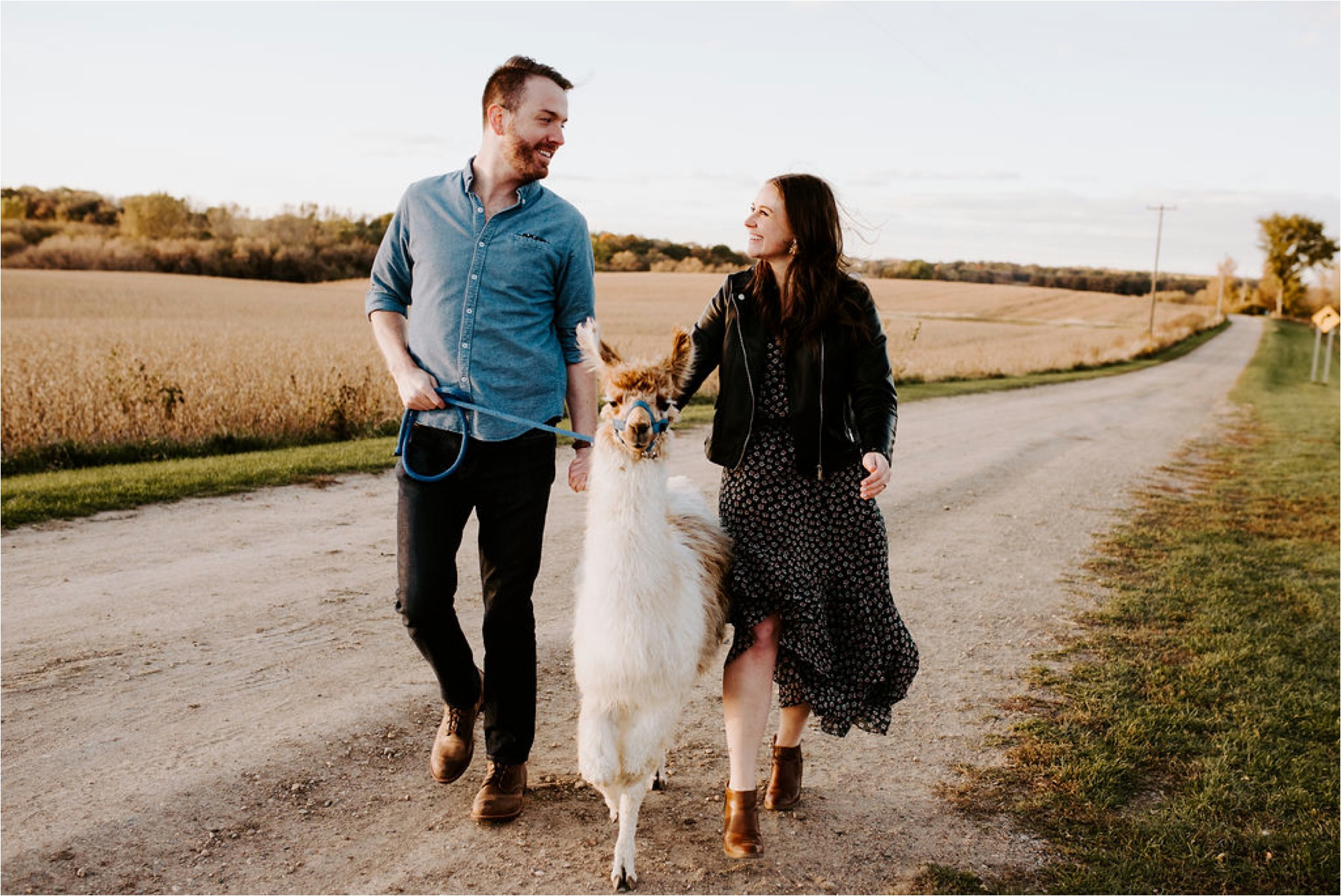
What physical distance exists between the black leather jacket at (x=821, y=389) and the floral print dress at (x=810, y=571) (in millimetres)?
56

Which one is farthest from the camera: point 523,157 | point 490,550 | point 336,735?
point 336,735

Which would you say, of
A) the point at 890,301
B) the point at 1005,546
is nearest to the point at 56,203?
the point at 890,301

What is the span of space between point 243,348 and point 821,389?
49.8 feet

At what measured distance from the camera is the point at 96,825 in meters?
3.52

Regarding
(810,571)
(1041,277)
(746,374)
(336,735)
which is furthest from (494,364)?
(1041,277)

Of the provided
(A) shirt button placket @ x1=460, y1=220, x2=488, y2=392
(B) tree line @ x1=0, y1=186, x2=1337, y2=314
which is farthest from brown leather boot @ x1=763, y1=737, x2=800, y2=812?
(B) tree line @ x1=0, y1=186, x2=1337, y2=314

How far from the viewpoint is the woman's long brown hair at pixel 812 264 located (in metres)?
3.64

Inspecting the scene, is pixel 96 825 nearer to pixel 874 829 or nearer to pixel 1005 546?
pixel 874 829

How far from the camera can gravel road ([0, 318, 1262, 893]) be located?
137 inches

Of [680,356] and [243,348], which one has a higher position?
[680,356]

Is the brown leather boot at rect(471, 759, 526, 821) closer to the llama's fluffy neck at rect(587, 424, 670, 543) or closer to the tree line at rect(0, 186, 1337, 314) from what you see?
the llama's fluffy neck at rect(587, 424, 670, 543)

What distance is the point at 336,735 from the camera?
14.2 feet

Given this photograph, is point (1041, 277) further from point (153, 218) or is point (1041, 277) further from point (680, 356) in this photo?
point (680, 356)

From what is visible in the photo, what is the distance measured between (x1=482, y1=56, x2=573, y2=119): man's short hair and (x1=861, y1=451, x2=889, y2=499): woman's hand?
179 cm
